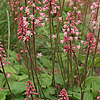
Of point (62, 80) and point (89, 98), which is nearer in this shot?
point (89, 98)

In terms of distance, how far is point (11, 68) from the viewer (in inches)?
139

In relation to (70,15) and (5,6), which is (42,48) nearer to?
(5,6)

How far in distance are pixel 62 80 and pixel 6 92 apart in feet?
3.52

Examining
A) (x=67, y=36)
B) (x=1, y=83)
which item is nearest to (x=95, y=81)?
(x=67, y=36)

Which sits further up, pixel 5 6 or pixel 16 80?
pixel 5 6

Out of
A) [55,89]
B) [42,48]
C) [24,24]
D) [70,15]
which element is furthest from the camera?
[42,48]

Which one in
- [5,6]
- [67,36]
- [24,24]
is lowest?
[67,36]

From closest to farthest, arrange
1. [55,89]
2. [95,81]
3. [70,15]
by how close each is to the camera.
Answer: [70,15] < [55,89] < [95,81]

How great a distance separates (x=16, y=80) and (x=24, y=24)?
1546 mm

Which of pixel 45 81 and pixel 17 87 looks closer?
pixel 17 87

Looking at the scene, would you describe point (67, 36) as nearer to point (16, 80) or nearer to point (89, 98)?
point (89, 98)

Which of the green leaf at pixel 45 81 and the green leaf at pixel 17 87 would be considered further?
the green leaf at pixel 45 81

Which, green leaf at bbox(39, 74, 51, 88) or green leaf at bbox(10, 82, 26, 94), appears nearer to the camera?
green leaf at bbox(10, 82, 26, 94)

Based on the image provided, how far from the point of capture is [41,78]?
3.36 meters
